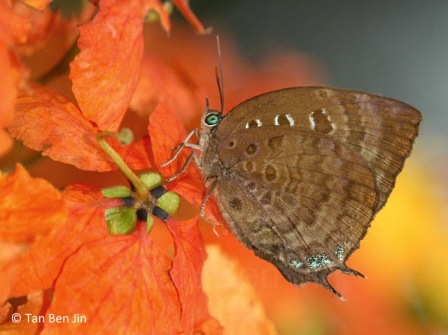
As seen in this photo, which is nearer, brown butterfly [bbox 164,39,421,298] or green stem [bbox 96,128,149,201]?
green stem [bbox 96,128,149,201]

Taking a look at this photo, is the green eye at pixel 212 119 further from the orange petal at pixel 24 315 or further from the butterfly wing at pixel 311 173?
the orange petal at pixel 24 315

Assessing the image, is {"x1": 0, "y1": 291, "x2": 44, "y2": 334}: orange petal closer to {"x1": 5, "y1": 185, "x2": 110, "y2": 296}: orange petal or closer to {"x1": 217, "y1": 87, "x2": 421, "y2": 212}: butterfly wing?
{"x1": 5, "y1": 185, "x2": 110, "y2": 296}: orange petal

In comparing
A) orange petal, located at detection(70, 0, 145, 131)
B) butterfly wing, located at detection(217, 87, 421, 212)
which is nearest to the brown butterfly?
butterfly wing, located at detection(217, 87, 421, 212)

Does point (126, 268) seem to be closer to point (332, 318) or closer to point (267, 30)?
point (332, 318)

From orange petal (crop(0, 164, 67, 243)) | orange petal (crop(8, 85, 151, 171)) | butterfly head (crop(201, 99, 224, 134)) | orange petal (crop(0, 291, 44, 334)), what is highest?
butterfly head (crop(201, 99, 224, 134))

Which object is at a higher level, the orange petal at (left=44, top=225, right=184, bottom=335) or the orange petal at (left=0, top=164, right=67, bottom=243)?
the orange petal at (left=0, top=164, right=67, bottom=243)

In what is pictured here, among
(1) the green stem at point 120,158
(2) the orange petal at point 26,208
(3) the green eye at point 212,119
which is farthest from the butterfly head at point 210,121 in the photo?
(2) the orange petal at point 26,208

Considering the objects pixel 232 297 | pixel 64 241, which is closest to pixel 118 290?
pixel 64 241
